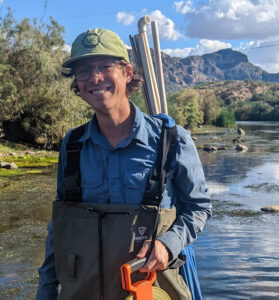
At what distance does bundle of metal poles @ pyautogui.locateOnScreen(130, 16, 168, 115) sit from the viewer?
2.83 m

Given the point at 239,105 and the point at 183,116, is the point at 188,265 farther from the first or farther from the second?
the point at 239,105

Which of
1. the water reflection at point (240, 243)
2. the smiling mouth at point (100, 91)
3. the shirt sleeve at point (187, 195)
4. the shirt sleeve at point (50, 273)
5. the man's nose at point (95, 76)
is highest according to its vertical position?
the man's nose at point (95, 76)

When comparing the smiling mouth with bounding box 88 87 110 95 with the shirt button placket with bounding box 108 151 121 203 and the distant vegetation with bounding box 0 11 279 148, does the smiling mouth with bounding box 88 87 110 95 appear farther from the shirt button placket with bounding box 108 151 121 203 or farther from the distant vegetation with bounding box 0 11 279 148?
the distant vegetation with bounding box 0 11 279 148

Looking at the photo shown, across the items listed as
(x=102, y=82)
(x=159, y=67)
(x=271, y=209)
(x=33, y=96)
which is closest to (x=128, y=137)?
(x=102, y=82)

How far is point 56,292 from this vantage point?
6.53ft

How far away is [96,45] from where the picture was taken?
1.80m

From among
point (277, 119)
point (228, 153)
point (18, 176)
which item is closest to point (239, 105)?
point (277, 119)

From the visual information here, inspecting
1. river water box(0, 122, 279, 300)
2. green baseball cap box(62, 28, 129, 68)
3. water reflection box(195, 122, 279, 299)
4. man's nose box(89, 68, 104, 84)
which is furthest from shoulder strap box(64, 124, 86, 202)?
water reflection box(195, 122, 279, 299)

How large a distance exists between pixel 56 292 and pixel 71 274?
28 cm

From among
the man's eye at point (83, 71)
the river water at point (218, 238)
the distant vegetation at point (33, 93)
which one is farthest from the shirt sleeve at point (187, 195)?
the distant vegetation at point (33, 93)

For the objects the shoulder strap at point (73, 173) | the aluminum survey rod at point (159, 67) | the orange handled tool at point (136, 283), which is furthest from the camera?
the aluminum survey rod at point (159, 67)

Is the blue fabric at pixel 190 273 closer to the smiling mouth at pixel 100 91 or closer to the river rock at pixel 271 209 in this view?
the smiling mouth at pixel 100 91

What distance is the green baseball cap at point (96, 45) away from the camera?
70.7 inches

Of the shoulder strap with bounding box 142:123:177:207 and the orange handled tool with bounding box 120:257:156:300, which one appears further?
the shoulder strap with bounding box 142:123:177:207
